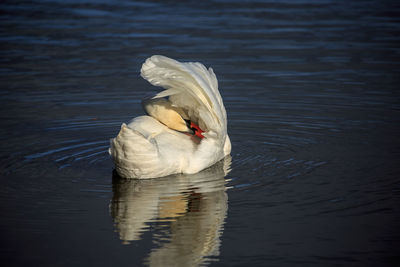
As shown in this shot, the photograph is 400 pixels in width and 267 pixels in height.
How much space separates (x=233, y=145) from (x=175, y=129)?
4.14 feet

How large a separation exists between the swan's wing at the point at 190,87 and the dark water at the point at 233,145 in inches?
28.8

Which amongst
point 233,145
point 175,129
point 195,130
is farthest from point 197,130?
point 233,145

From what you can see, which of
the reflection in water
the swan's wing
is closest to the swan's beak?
the swan's wing

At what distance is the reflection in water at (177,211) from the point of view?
677 cm

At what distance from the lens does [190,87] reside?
8.79 m

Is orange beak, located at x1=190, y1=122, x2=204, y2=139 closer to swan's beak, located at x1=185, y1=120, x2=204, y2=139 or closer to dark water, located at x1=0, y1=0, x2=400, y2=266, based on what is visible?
swan's beak, located at x1=185, y1=120, x2=204, y2=139

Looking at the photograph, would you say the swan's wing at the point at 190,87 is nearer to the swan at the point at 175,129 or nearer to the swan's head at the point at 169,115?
the swan at the point at 175,129

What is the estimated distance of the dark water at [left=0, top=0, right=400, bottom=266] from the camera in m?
6.97

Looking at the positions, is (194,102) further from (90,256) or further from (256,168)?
(90,256)

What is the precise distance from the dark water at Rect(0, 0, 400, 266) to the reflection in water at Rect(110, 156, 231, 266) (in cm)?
2

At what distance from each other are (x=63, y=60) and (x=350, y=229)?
33.9 ft

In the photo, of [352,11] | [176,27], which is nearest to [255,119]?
[176,27]

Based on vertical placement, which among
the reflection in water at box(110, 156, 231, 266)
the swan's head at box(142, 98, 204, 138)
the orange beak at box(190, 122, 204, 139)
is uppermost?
the swan's head at box(142, 98, 204, 138)

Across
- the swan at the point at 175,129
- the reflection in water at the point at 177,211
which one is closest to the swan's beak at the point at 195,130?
the swan at the point at 175,129
